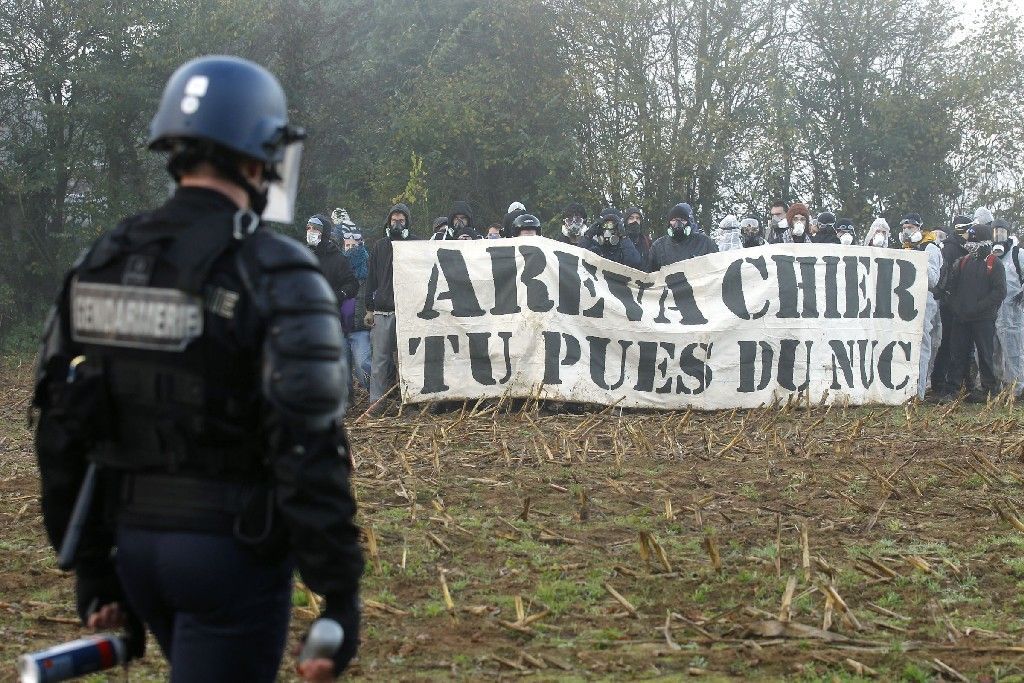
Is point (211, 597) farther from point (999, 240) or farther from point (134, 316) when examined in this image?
point (999, 240)

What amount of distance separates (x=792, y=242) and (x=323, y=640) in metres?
15.9

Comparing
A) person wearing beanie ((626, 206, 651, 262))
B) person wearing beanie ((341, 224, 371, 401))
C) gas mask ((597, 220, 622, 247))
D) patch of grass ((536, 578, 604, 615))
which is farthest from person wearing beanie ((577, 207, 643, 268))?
patch of grass ((536, 578, 604, 615))

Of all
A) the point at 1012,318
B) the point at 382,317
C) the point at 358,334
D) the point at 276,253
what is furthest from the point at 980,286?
the point at 276,253

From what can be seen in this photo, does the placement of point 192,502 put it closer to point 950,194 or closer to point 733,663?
point 733,663

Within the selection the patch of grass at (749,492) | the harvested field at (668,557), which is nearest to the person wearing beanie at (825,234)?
the harvested field at (668,557)

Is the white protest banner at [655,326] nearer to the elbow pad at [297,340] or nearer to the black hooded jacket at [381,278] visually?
the black hooded jacket at [381,278]

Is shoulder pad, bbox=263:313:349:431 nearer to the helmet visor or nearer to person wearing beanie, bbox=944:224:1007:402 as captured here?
the helmet visor

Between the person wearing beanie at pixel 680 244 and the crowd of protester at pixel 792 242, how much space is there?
1 cm

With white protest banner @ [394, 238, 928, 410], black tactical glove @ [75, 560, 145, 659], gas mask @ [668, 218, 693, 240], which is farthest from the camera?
gas mask @ [668, 218, 693, 240]

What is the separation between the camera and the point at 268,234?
3.21 metres

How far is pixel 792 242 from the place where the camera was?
18.4 metres

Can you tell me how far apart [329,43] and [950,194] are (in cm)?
1400

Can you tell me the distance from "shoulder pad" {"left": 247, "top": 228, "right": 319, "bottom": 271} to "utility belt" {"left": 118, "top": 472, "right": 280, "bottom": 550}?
442mm

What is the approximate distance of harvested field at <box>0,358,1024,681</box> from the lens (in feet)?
19.5
